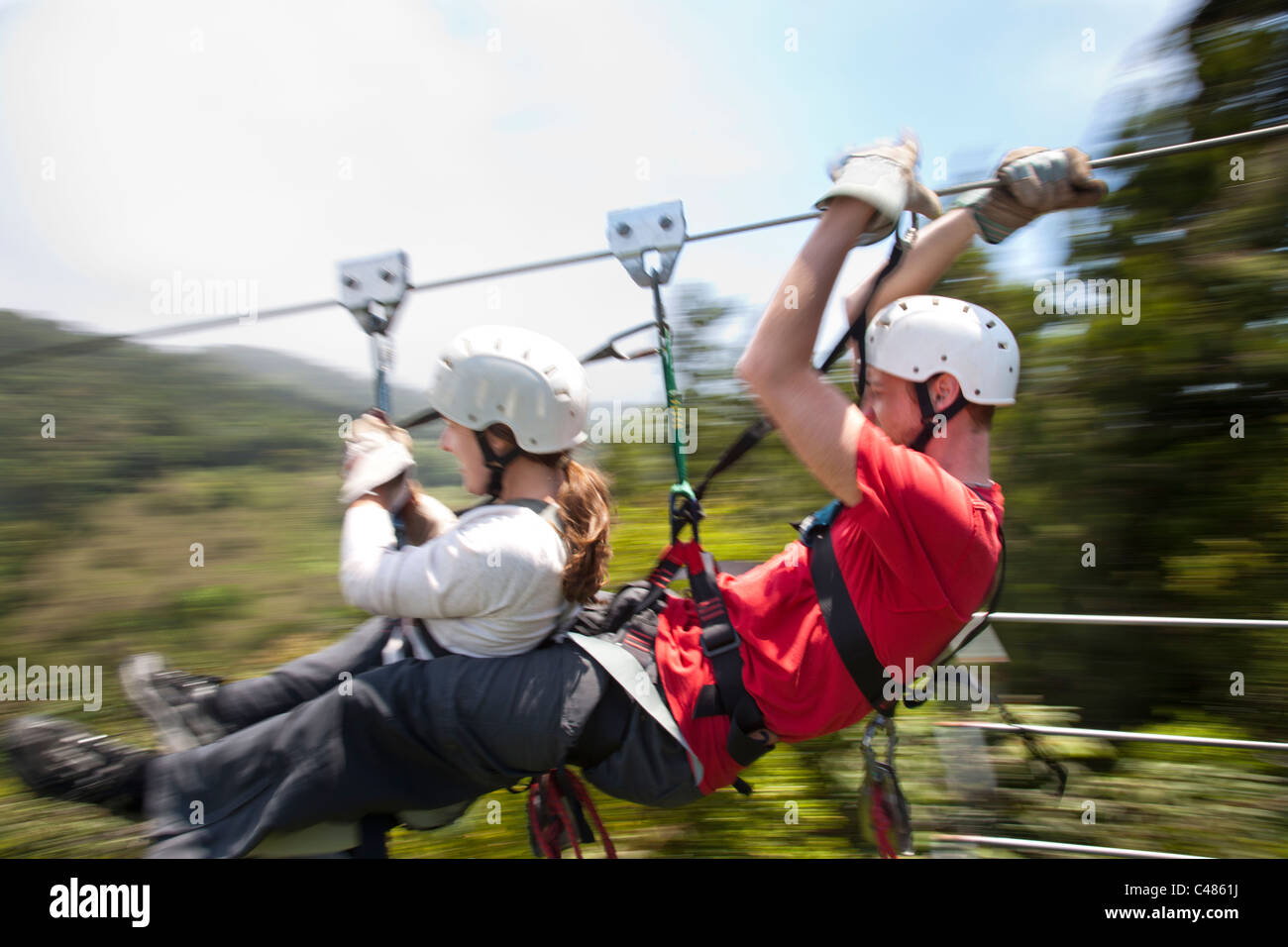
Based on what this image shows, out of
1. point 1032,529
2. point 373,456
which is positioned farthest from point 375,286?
point 1032,529

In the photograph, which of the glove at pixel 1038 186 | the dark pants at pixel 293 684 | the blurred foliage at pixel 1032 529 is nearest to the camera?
the glove at pixel 1038 186

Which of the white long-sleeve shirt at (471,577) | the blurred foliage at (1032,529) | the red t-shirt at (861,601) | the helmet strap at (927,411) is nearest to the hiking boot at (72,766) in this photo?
the blurred foliage at (1032,529)

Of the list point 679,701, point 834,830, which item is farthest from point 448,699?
point 834,830

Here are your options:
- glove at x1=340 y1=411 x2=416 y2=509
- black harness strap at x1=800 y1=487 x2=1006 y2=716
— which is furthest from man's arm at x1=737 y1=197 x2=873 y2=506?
glove at x1=340 y1=411 x2=416 y2=509

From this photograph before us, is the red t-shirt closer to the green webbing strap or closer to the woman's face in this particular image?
the green webbing strap

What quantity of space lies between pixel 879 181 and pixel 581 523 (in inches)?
36.1

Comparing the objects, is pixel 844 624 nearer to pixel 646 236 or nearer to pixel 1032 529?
pixel 646 236

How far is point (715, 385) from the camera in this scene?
418 centimetres

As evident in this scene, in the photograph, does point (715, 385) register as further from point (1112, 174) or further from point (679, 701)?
point (679, 701)

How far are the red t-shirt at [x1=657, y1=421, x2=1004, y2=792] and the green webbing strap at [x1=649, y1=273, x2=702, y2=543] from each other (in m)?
0.20

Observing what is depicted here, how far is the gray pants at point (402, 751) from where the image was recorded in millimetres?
1709

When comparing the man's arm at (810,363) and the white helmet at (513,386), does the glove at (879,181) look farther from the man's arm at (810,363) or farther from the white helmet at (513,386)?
the white helmet at (513,386)

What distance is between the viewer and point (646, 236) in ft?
6.77

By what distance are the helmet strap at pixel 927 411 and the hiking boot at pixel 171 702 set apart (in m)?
1.75
